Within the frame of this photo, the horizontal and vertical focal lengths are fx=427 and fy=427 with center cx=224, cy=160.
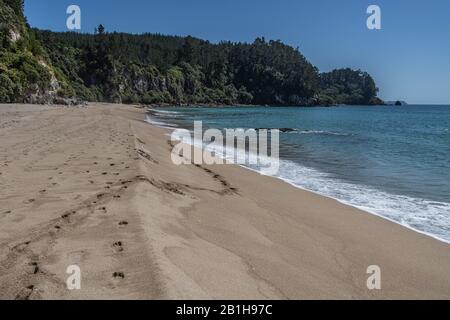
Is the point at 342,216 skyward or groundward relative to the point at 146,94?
groundward

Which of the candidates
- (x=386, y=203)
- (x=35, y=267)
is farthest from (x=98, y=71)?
(x=35, y=267)

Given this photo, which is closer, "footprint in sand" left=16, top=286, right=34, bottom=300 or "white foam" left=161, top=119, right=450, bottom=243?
"footprint in sand" left=16, top=286, right=34, bottom=300

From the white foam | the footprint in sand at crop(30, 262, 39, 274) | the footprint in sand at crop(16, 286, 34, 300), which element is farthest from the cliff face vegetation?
the footprint in sand at crop(16, 286, 34, 300)

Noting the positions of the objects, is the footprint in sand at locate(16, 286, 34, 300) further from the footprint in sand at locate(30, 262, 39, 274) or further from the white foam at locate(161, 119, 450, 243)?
the white foam at locate(161, 119, 450, 243)

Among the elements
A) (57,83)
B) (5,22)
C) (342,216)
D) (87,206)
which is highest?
(5,22)

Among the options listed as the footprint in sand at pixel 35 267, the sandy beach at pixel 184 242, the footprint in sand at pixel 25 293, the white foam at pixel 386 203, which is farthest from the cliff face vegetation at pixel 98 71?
the footprint in sand at pixel 25 293

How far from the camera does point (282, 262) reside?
580cm

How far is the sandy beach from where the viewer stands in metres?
4.40

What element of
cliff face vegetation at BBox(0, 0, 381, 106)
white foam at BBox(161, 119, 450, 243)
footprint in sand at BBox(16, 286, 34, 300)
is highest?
cliff face vegetation at BBox(0, 0, 381, 106)

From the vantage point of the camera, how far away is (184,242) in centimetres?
577

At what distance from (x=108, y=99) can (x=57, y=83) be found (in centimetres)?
6277
